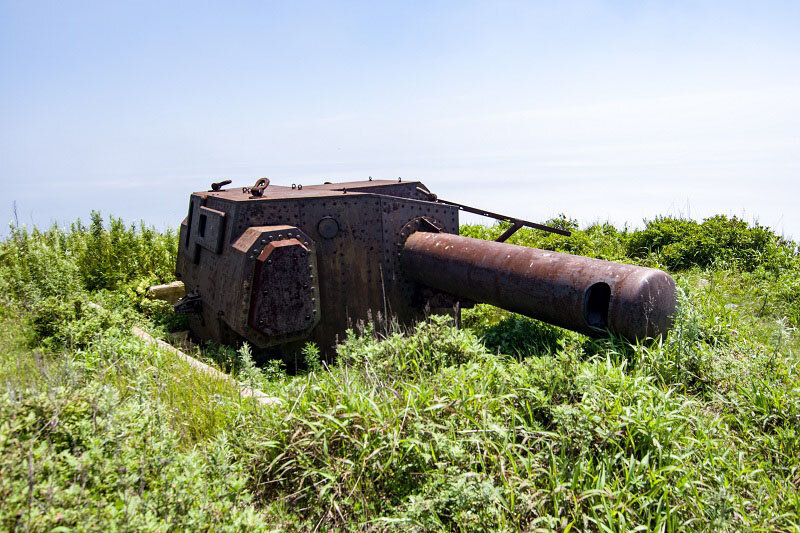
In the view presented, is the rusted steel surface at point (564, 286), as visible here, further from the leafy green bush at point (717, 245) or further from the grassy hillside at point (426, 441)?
the leafy green bush at point (717, 245)

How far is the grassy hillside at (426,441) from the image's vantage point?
8.16ft

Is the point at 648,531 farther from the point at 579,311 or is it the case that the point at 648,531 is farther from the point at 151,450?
the point at 151,450

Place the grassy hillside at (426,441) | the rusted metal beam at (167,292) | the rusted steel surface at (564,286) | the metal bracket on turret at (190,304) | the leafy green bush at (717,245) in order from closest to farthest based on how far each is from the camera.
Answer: the grassy hillside at (426,441) → the rusted steel surface at (564,286) → the metal bracket on turret at (190,304) → the rusted metal beam at (167,292) → the leafy green bush at (717,245)

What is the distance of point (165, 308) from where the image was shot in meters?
7.90

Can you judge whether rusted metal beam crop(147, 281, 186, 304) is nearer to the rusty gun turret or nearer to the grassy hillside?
the rusty gun turret

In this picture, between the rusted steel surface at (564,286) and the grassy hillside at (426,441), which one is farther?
the rusted steel surface at (564,286)

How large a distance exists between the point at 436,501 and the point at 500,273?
2.24 metres

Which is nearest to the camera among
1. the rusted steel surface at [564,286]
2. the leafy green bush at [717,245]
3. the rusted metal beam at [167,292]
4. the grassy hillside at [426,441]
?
the grassy hillside at [426,441]

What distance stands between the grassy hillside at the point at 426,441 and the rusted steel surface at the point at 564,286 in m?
0.22

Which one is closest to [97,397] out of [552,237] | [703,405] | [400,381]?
[400,381]

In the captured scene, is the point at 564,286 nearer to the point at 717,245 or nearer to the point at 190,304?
the point at 190,304

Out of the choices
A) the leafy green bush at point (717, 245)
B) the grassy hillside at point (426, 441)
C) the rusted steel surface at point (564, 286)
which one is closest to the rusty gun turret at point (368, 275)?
the rusted steel surface at point (564, 286)

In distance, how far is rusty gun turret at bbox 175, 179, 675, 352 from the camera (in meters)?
4.07

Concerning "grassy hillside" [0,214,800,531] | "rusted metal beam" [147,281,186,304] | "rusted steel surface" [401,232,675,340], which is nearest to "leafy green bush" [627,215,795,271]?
"grassy hillside" [0,214,800,531]
